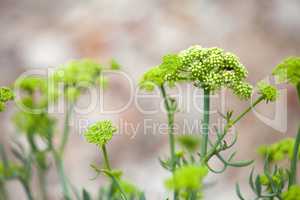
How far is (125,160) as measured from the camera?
2855mm

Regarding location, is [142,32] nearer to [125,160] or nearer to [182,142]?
[125,160]

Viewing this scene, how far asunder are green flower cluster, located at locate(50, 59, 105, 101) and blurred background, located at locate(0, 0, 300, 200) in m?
1.60

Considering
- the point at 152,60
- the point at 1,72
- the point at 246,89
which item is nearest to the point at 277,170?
the point at 246,89

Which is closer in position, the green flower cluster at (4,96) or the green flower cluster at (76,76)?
the green flower cluster at (4,96)

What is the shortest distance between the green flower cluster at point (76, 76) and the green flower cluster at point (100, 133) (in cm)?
32

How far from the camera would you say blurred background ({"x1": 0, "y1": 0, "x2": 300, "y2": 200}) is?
287cm

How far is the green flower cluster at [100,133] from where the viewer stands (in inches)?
33.5

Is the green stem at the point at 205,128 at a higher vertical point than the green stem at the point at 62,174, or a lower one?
higher

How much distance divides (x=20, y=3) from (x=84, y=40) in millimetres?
519

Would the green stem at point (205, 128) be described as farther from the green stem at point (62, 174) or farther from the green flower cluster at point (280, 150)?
the green stem at point (62, 174)

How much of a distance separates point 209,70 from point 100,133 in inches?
8.5

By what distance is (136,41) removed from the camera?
319cm

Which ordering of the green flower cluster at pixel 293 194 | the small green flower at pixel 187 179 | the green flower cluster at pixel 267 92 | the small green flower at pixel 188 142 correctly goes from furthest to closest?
the small green flower at pixel 188 142
the green flower cluster at pixel 267 92
the green flower cluster at pixel 293 194
the small green flower at pixel 187 179

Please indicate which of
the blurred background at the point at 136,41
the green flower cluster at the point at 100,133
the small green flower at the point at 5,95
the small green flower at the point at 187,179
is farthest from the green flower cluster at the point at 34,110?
the blurred background at the point at 136,41
